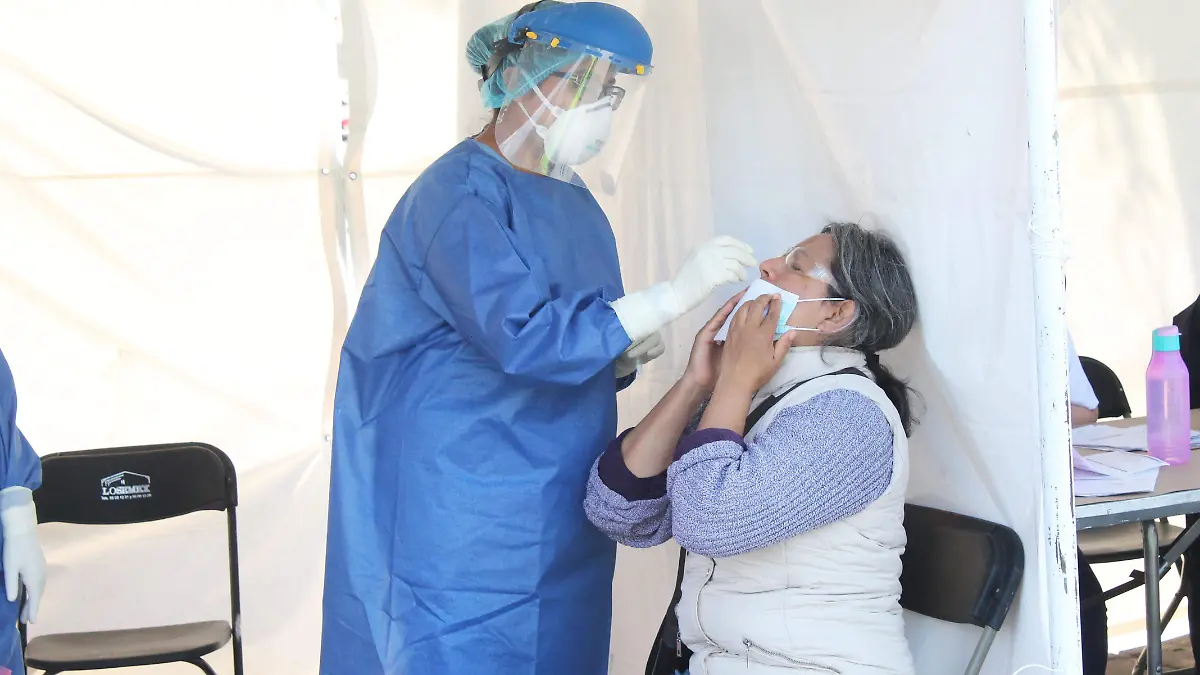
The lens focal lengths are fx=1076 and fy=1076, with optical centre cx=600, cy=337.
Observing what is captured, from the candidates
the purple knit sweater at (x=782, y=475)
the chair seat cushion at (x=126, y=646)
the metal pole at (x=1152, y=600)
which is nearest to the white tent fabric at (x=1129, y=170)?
the metal pole at (x=1152, y=600)

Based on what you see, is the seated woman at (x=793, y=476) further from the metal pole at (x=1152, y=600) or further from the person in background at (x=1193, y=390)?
the person in background at (x=1193, y=390)

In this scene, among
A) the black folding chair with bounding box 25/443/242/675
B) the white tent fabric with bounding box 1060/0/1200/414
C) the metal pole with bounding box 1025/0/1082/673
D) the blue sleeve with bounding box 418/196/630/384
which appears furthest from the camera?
the white tent fabric with bounding box 1060/0/1200/414

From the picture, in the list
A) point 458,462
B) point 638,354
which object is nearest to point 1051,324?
point 638,354

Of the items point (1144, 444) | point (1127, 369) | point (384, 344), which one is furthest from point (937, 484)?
point (1127, 369)

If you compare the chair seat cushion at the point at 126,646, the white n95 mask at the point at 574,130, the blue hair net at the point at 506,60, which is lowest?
the chair seat cushion at the point at 126,646

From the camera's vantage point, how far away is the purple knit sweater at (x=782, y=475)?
48.8 inches

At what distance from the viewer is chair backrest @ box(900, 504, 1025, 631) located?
127 centimetres

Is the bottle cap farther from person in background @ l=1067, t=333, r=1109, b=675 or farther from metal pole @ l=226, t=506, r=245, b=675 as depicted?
metal pole @ l=226, t=506, r=245, b=675

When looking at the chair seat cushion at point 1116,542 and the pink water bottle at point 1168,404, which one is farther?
the chair seat cushion at point 1116,542

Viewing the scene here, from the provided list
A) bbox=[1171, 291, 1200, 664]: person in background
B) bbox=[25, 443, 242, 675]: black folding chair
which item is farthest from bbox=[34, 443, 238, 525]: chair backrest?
bbox=[1171, 291, 1200, 664]: person in background

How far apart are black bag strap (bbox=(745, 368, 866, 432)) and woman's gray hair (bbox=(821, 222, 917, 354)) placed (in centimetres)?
5

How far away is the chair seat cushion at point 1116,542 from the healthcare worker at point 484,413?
1.21m

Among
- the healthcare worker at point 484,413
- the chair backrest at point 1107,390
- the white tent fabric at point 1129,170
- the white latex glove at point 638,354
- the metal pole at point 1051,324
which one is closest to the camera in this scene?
the metal pole at point 1051,324

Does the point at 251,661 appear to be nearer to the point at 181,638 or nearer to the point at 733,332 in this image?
Answer: the point at 181,638
